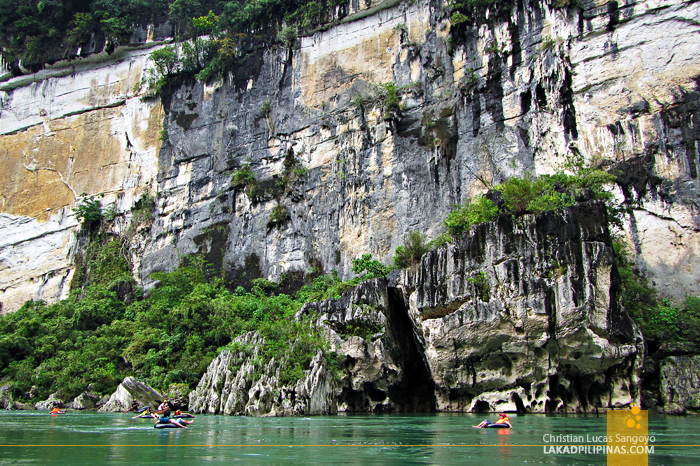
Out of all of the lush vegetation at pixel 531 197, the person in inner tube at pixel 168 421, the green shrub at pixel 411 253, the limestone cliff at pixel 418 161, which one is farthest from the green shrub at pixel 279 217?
the person in inner tube at pixel 168 421

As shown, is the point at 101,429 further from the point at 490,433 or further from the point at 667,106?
the point at 667,106

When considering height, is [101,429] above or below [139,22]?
below

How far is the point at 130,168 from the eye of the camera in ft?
169

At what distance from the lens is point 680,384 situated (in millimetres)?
24234

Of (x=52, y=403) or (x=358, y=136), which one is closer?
(x=52, y=403)

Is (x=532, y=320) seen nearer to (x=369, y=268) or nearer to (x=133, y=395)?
(x=369, y=268)

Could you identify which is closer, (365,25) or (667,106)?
(667,106)

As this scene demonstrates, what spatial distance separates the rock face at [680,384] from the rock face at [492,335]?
2606mm

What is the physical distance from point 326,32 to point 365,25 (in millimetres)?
3280

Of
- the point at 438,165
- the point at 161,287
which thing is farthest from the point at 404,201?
the point at 161,287

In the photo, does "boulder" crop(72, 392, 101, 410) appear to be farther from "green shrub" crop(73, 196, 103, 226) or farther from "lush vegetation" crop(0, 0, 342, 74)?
"lush vegetation" crop(0, 0, 342, 74)

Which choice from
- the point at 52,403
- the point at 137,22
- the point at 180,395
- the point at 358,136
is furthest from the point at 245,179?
the point at 137,22

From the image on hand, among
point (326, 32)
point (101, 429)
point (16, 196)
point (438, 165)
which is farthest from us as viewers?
point (16, 196)

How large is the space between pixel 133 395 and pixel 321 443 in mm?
17089
